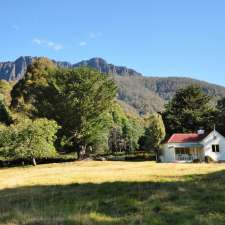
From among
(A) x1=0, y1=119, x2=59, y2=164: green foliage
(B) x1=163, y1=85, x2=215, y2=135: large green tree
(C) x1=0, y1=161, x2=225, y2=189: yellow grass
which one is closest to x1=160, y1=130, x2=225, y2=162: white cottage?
(B) x1=163, y1=85, x2=215, y2=135: large green tree

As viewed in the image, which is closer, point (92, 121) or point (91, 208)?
point (91, 208)

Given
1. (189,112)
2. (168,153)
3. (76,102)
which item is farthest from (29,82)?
(168,153)

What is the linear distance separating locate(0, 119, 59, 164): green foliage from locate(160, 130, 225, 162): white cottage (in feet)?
61.7

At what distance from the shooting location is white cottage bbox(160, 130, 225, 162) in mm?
67375

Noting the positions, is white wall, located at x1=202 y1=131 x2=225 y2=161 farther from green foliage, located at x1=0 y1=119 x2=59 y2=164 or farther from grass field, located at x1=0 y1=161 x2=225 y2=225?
grass field, located at x1=0 y1=161 x2=225 y2=225

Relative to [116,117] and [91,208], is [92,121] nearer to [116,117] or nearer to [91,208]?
[116,117]

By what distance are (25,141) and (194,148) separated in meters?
25.5

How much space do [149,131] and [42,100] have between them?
58.8ft

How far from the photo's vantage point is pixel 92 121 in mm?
70500

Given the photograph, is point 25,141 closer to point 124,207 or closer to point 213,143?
point 213,143

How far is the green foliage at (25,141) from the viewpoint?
5906 centimetres

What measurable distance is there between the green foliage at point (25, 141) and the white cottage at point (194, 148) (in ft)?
61.7

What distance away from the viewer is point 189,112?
80.1 meters

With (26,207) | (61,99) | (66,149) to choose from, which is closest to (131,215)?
(26,207)
